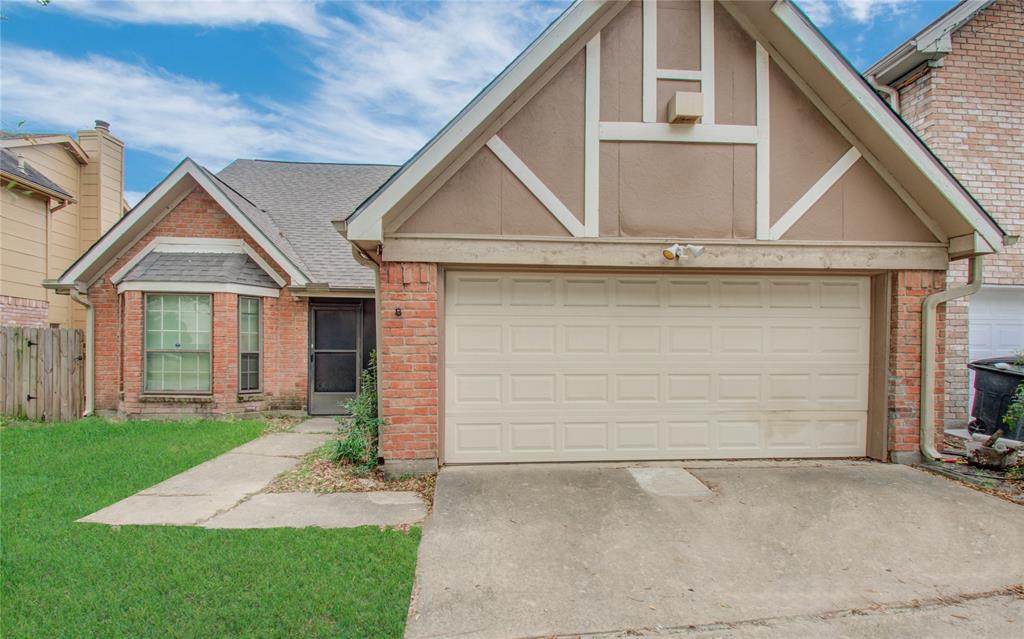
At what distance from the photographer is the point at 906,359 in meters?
5.81

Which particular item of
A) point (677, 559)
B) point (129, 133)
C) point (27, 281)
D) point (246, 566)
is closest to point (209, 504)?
point (246, 566)

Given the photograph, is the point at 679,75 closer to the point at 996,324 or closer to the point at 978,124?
the point at 978,124

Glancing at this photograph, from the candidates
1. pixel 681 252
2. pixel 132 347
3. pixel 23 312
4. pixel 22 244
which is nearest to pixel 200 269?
pixel 132 347

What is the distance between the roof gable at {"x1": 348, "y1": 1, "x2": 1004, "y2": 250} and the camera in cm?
505

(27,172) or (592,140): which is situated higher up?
(27,172)

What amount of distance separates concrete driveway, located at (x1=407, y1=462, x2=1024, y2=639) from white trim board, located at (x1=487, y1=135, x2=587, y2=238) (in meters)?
2.73

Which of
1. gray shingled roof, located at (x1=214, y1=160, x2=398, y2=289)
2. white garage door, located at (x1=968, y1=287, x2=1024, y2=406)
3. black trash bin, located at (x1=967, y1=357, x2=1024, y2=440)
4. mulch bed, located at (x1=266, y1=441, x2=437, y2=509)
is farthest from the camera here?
gray shingled roof, located at (x1=214, y1=160, x2=398, y2=289)

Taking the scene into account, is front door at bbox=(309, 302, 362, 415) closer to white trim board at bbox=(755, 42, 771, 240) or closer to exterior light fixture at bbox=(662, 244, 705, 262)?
exterior light fixture at bbox=(662, 244, 705, 262)

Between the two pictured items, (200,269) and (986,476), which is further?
(200,269)

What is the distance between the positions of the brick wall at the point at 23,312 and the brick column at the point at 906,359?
53.3 feet

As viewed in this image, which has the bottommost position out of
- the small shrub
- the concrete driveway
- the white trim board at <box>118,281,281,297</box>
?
the concrete driveway

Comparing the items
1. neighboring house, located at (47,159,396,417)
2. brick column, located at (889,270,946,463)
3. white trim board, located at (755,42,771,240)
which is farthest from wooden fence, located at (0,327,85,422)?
brick column, located at (889,270,946,463)

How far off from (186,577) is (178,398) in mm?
7102

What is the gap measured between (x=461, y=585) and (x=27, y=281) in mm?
14034
